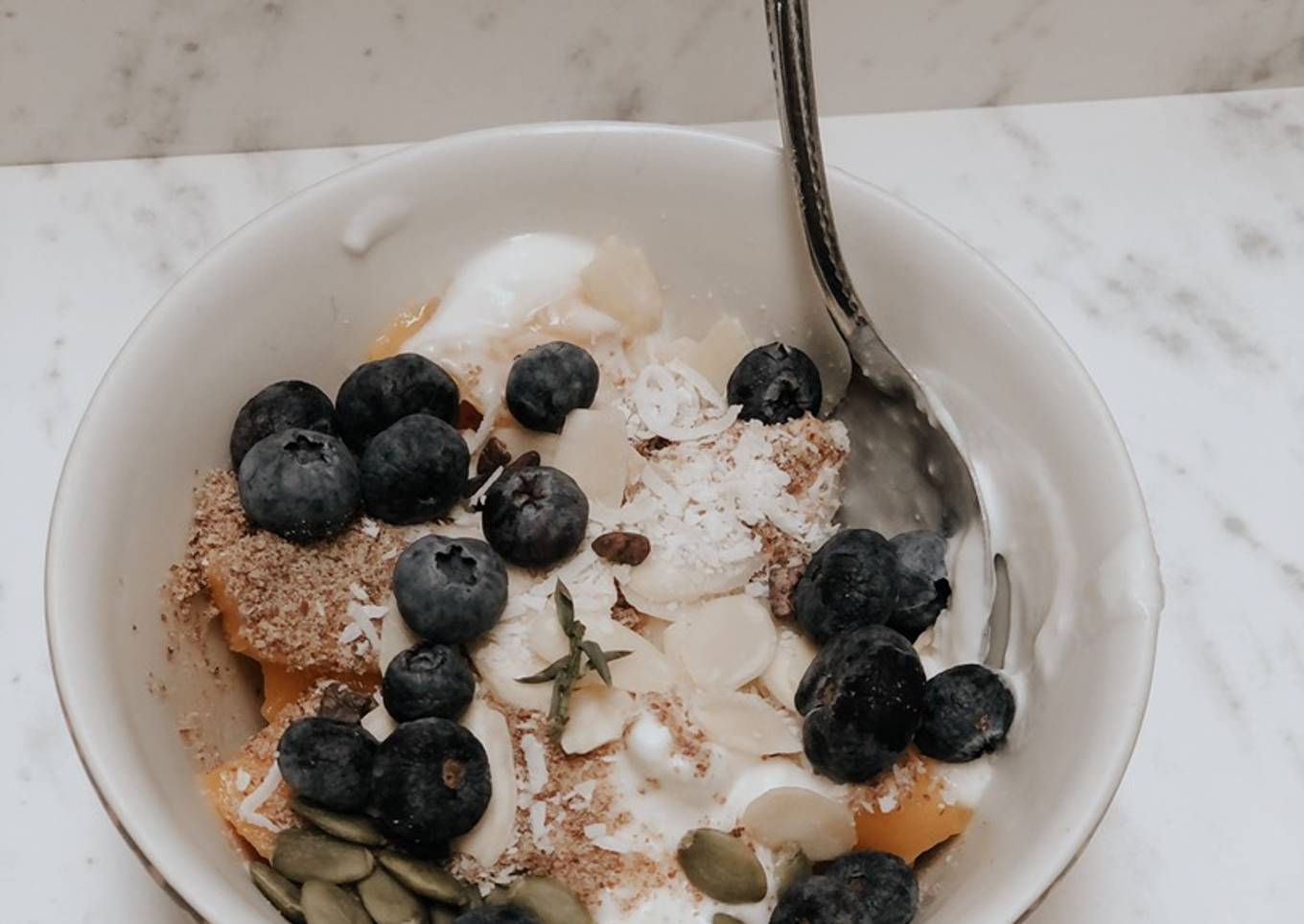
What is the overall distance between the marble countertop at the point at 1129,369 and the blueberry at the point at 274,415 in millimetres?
345

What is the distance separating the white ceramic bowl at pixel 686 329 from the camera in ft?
2.89

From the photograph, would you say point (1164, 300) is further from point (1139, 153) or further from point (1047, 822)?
point (1047, 822)

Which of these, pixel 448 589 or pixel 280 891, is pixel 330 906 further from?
pixel 448 589

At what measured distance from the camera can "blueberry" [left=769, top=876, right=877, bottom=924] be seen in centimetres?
88

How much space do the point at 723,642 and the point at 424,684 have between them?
212mm

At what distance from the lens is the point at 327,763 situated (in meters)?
0.90

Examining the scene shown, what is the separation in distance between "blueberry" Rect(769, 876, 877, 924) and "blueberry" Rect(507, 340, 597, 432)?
38 cm

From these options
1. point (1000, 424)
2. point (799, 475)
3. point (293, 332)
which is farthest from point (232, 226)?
point (1000, 424)

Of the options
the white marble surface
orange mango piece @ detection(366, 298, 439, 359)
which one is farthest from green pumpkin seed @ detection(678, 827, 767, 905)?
the white marble surface

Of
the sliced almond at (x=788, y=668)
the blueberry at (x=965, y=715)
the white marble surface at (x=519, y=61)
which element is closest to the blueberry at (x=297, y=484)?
the sliced almond at (x=788, y=668)

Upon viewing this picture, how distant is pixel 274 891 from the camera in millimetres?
896

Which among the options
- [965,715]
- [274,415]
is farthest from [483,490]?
[965,715]

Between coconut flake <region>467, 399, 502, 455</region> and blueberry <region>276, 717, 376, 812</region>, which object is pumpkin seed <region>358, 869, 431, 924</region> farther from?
coconut flake <region>467, 399, 502, 455</region>

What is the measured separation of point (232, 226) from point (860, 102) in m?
0.65
